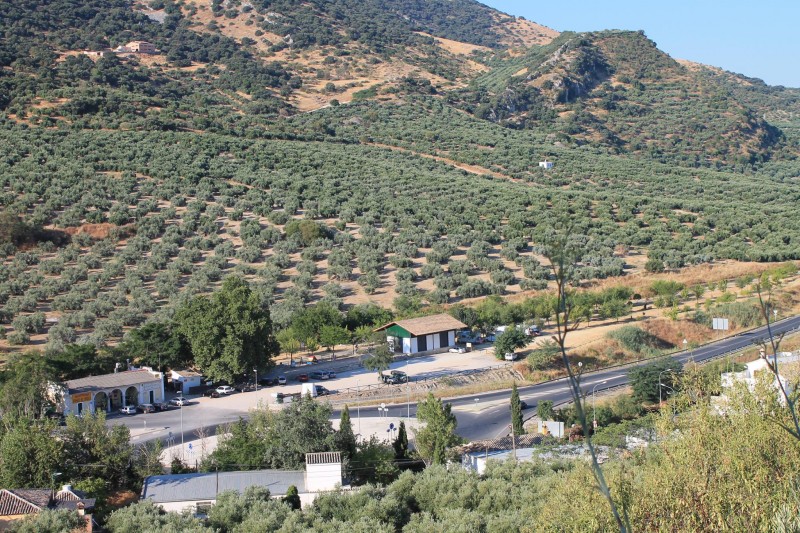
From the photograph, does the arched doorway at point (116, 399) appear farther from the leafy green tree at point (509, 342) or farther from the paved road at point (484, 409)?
the leafy green tree at point (509, 342)

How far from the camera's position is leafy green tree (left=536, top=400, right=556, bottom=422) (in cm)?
3044

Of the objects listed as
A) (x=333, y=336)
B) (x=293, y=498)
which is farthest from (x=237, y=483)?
(x=333, y=336)

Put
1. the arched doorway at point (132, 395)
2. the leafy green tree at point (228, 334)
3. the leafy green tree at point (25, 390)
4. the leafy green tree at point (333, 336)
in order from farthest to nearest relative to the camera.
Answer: the leafy green tree at point (333, 336) → the leafy green tree at point (228, 334) → the arched doorway at point (132, 395) → the leafy green tree at point (25, 390)

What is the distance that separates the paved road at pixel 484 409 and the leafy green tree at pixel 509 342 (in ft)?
9.12

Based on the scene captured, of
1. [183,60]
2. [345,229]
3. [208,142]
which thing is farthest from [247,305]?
[183,60]

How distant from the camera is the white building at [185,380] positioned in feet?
119

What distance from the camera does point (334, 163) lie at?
80625 millimetres

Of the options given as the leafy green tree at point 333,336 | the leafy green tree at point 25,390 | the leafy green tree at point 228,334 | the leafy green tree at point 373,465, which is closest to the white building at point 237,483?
the leafy green tree at point 373,465

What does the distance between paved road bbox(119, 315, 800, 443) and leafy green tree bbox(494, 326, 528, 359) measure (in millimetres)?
2779

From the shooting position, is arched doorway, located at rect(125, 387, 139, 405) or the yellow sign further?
arched doorway, located at rect(125, 387, 139, 405)

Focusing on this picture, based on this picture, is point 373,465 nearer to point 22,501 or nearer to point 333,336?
point 22,501

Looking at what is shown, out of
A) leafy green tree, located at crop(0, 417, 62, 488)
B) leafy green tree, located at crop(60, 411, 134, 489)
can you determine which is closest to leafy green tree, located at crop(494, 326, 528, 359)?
leafy green tree, located at crop(60, 411, 134, 489)

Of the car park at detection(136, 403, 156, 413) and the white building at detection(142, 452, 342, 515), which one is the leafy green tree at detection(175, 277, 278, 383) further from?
the white building at detection(142, 452, 342, 515)

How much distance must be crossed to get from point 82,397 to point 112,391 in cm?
134
